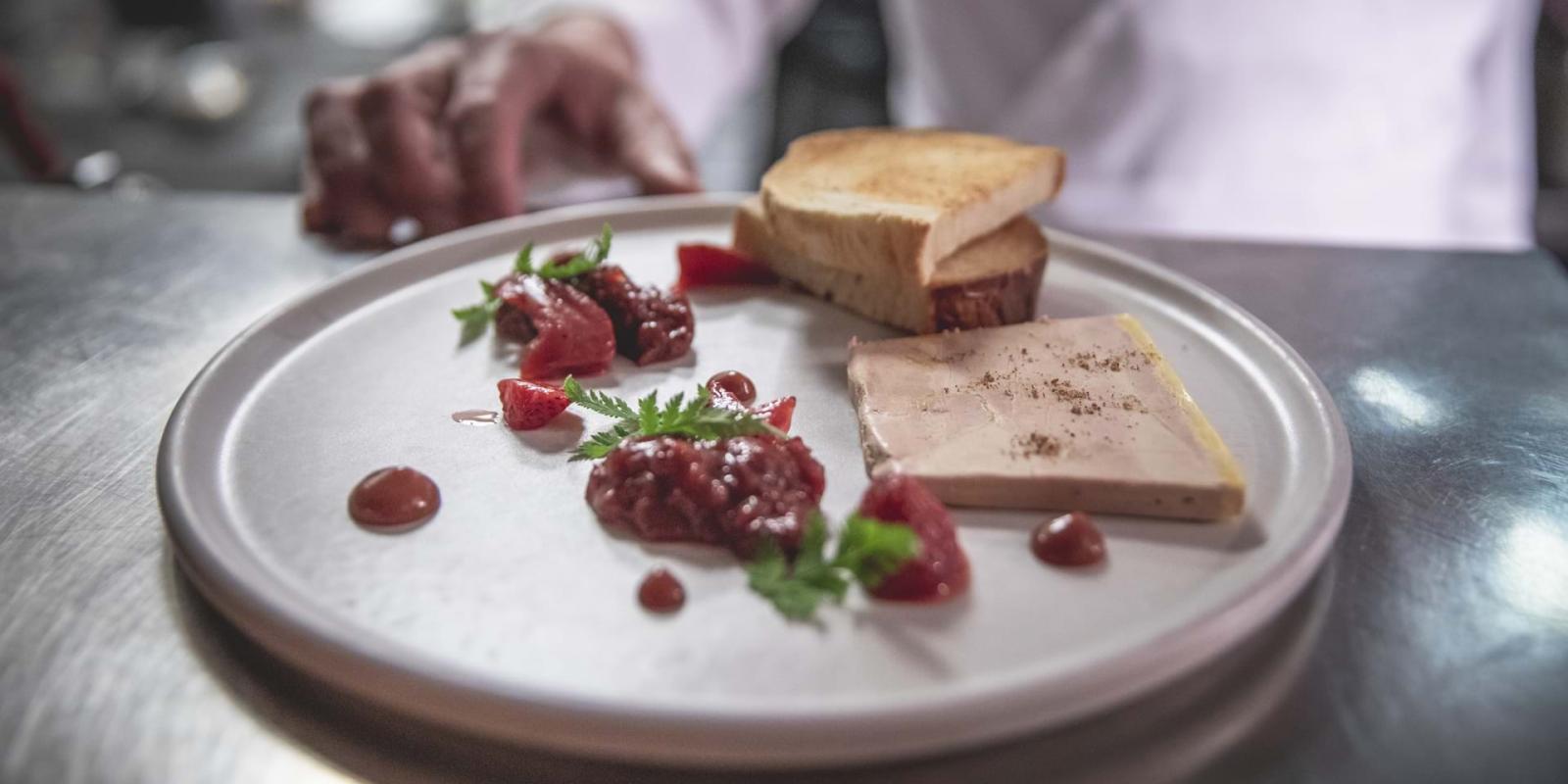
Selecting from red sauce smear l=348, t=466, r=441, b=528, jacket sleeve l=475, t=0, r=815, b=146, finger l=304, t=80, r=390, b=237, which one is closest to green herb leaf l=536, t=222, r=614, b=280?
red sauce smear l=348, t=466, r=441, b=528

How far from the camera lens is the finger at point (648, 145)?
7.90 feet

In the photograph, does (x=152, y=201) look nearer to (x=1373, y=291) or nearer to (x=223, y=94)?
(x=1373, y=291)

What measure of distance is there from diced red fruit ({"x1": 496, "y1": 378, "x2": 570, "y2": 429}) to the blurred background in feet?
6.29

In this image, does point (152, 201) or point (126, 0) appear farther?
point (126, 0)

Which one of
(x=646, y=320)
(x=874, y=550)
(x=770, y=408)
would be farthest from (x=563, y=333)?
(x=874, y=550)

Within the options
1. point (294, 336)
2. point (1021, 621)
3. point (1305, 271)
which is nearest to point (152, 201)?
point (294, 336)

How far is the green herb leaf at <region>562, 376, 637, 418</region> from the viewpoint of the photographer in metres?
1.42

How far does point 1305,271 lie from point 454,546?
1.76 metres

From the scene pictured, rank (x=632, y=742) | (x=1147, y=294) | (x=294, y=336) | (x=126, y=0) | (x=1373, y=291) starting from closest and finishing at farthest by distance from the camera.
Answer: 1. (x=632, y=742)
2. (x=294, y=336)
3. (x=1147, y=294)
4. (x=1373, y=291)
5. (x=126, y=0)

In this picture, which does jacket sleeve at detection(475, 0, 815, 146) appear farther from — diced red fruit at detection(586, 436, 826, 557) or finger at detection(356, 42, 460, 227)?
diced red fruit at detection(586, 436, 826, 557)

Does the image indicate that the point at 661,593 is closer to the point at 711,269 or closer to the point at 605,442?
the point at 605,442

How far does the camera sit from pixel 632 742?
2.95 ft

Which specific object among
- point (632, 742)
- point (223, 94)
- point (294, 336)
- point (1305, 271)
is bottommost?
point (223, 94)

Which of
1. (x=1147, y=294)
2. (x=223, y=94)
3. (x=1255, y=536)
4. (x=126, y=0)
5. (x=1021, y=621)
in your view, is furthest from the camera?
(x=126, y=0)
